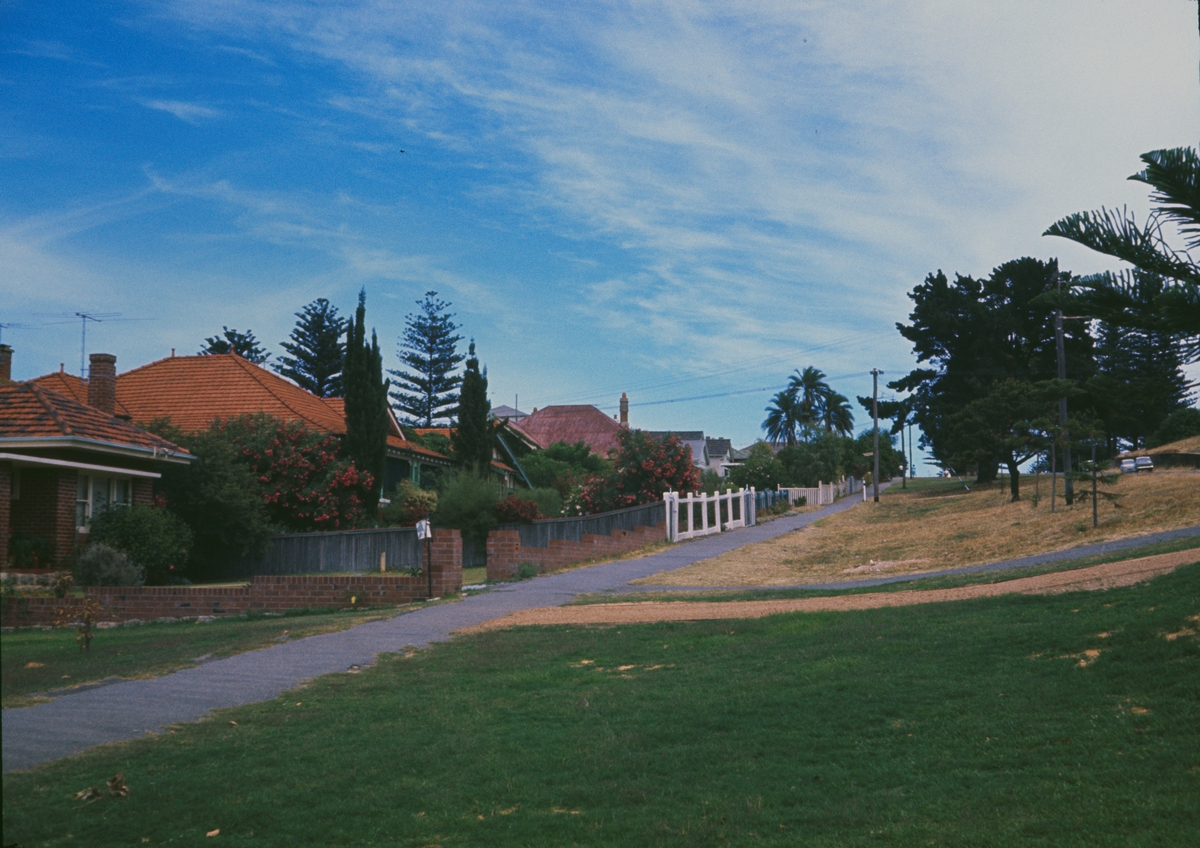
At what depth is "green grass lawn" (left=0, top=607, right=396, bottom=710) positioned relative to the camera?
2723mm

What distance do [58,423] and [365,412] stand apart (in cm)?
1264

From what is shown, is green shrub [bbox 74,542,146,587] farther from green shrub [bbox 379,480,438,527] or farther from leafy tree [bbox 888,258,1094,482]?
leafy tree [bbox 888,258,1094,482]

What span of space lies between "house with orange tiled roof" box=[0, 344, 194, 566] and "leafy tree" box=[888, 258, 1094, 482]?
39.0m

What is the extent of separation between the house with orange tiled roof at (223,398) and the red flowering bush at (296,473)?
8.80 feet

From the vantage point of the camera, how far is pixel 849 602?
14.4 meters

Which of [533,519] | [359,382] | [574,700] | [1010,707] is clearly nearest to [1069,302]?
[1010,707]

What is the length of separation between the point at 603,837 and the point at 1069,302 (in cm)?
→ 577

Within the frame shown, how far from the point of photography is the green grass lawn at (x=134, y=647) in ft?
8.93

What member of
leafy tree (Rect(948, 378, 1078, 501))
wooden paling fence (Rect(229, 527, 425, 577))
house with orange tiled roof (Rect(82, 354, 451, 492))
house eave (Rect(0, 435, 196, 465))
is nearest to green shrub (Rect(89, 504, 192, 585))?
house eave (Rect(0, 435, 196, 465))

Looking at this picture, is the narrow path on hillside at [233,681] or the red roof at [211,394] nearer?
the narrow path on hillside at [233,681]

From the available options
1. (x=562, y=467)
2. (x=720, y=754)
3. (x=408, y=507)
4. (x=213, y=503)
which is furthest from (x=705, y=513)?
(x=720, y=754)

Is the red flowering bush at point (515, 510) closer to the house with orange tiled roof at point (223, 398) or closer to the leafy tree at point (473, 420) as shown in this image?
the house with orange tiled roof at point (223, 398)

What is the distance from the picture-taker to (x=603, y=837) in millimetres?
5227

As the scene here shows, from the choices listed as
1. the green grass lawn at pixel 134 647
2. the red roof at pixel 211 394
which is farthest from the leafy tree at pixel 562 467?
the green grass lawn at pixel 134 647
